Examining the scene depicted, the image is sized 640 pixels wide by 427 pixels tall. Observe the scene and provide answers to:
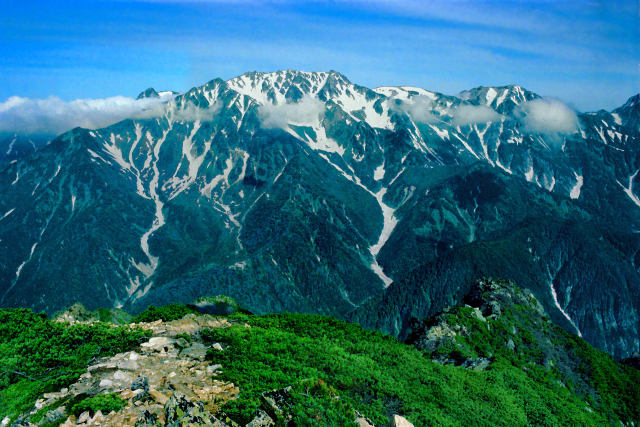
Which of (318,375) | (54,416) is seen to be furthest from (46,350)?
(318,375)

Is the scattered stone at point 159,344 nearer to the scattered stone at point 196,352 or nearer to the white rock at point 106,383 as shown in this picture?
the scattered stone at point 196,352

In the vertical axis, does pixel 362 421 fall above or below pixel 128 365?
below

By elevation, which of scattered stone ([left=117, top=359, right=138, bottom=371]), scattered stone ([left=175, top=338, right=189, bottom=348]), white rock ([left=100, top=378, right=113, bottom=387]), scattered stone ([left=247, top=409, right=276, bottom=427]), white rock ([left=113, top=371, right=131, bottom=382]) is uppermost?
scattered stone ([left=247, top=409, right=276, bottom=427])

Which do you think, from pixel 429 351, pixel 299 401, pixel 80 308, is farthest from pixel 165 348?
pixel 80 308

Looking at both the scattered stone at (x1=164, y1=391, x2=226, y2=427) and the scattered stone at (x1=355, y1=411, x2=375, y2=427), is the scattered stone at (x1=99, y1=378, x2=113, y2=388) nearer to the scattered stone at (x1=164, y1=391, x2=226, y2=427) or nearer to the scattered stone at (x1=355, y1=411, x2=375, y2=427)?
the scattered stone at (x1=164, y1=391, x2=226, y2=427)

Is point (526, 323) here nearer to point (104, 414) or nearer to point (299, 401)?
point (299, 401)

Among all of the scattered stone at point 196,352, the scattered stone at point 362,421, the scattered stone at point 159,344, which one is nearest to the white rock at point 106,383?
the scattered stone at point 196,352

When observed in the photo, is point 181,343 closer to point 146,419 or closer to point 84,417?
point 84,417

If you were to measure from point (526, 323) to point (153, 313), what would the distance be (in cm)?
6900

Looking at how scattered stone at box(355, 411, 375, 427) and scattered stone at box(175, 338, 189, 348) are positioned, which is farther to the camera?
scattered stone at box(175, 338, 189, 348)

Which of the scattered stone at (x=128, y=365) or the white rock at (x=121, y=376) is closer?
the white rock at (x=121, y=376)

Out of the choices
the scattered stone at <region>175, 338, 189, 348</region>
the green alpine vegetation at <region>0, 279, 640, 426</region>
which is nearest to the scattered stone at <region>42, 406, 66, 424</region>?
the green alpine vegetation at <region>0, 279, 640, 426</region>

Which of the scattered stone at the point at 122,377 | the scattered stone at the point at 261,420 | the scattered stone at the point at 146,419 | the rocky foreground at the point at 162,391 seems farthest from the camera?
the scattered stone at the point at 122,377

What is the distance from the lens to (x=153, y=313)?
64750 millimetres
